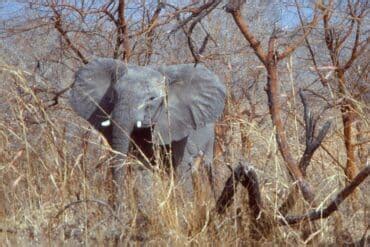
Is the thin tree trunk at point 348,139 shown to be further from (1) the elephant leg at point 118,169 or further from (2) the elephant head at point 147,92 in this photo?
(1) the elephant leg at point 118,169

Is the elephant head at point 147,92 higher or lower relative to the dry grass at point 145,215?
higher

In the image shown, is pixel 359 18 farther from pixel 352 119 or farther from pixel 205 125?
pixel 205 125

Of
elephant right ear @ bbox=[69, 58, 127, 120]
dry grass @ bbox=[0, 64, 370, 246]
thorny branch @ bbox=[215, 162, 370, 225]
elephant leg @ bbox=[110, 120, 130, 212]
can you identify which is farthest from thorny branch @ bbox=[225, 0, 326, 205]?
elephant right ear @ bbox=[69, 58, 127, 120]

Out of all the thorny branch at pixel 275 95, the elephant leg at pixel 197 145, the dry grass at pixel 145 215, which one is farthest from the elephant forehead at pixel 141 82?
the dry grass at pixel 145 215

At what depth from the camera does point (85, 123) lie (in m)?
5.93

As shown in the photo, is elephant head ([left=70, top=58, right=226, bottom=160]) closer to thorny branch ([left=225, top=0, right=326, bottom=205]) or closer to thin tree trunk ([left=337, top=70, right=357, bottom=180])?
thorny branch ([left=225, top=0, right=326, bottom=205])

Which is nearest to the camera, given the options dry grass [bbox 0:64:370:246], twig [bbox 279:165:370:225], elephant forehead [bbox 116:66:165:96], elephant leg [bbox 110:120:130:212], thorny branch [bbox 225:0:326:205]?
twig [bbox 279:165:370:225]

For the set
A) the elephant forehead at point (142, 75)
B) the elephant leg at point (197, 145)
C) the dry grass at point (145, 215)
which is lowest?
the elephant leg at point (197, 145)

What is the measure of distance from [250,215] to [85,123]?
3268 mm

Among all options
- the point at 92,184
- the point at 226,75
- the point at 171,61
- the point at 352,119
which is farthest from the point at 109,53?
the point at 92,184

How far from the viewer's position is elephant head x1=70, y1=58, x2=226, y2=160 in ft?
16.3

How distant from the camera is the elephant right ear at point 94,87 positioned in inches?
211

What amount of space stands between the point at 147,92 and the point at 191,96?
0.68 m

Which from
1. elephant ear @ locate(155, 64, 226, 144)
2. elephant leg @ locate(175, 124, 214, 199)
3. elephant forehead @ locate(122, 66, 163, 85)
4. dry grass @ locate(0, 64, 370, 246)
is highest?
elephant forehead @ locate(122, 66, 163, 85)
